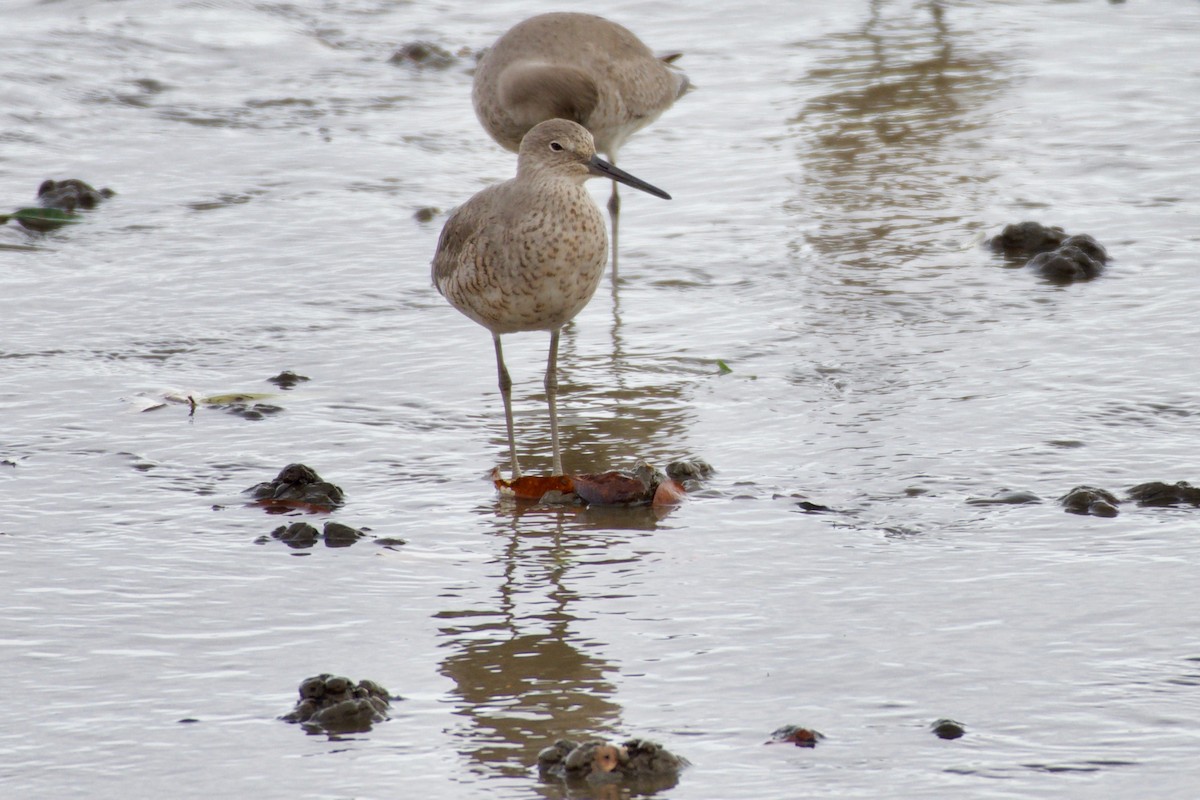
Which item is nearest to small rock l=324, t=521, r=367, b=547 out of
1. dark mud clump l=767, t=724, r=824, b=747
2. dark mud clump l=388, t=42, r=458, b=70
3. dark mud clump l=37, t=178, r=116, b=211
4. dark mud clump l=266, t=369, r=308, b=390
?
dark mud clump l=266, t=369, r=308, b=390

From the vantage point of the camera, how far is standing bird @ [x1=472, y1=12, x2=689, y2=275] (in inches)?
321

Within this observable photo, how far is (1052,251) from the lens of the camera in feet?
26.2

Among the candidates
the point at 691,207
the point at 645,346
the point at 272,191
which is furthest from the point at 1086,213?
the point at 272,191

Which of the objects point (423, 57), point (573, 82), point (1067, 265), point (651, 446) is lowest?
point (651, 446)

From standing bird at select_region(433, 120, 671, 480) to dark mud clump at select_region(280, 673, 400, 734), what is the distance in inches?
74.4

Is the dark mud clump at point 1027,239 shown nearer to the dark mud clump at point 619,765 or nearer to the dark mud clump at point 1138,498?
the dark mud clump at point 1138,498

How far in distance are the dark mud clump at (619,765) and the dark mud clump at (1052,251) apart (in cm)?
464

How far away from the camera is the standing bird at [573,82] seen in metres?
8.15

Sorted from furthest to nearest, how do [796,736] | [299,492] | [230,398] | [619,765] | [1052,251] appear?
1. [1052,251]
2. [230,398]
3. [299,492]
4. [796,736]
5. [619,765]

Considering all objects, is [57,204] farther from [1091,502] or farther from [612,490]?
[1091,502]

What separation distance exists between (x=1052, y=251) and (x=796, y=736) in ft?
15.1

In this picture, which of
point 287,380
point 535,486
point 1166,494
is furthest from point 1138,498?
point 287,380

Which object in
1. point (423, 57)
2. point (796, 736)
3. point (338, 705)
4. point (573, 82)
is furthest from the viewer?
point (423, 57)

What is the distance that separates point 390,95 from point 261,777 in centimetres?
901
